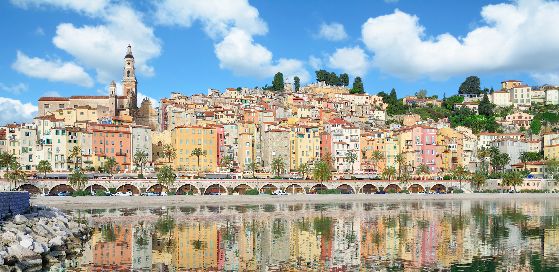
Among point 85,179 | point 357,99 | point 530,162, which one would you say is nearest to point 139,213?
point 85,179

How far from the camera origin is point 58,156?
114m

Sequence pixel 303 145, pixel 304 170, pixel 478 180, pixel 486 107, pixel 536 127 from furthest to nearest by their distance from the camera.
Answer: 1. pixel 486 107
2. pixel 536 127
3. pixel 303 145
4. pixel 304 170
5. pixel 478 180

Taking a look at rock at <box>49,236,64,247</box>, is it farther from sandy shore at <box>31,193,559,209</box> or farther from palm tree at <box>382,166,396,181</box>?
palm tree at <box>382,166,396,181</box>

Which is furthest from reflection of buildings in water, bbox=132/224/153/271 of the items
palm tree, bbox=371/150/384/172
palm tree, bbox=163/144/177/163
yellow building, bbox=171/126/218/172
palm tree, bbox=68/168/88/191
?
palm tree, bbox=371/150/384/172

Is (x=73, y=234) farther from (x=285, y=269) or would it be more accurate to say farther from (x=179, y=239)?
(x=285, y=269)

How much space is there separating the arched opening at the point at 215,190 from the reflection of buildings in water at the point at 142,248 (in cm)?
4713

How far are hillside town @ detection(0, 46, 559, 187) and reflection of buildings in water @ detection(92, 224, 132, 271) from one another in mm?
50159

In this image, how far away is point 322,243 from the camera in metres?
42.9

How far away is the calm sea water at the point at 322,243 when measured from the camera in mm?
33531

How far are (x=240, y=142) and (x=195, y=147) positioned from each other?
40.2ft

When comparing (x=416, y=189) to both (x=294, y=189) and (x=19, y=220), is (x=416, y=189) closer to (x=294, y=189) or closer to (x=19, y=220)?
(x=294, y=189)

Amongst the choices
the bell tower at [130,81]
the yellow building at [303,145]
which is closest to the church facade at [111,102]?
the bell tower at [130,81]

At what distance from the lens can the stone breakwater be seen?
32.3 m

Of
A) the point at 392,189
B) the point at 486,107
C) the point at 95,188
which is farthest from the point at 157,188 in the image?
the point at 486,107
